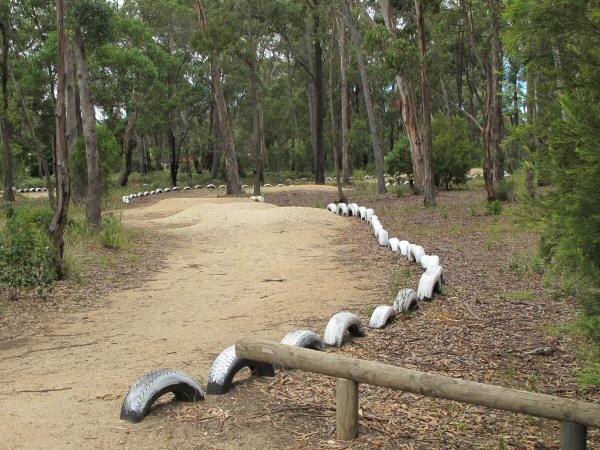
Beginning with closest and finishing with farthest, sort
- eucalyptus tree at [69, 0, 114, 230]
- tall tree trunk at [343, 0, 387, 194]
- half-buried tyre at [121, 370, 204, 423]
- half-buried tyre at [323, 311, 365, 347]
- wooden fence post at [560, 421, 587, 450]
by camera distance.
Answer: wooden fence post at [560, 421, 587, 450]
half-buried tyre at [121, 370, 204, 423]
half-buried tyre at [323, 311, 365, 347]
eucalyptus tree at [69, 0, 114, 230]
tall tree trunk at [343, 0, 387, 194]

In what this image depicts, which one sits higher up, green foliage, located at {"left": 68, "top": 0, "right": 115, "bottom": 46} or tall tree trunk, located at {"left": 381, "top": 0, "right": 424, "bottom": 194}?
green foliage, located at {"left": 68, "top": 0, "right": 115, "bottom": 46}

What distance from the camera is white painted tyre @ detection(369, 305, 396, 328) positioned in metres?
6.42

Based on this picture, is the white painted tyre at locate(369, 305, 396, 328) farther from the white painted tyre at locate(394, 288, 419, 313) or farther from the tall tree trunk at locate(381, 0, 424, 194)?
the tall tree trunk at locate(381, 0, 424, 194)

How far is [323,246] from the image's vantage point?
43.1ft

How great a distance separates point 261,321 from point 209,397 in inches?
93.6

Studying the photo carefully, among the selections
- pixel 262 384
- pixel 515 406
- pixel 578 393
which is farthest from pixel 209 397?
pixel 578 393

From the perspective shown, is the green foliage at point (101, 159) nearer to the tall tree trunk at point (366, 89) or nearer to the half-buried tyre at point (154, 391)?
the tall tree trunk at point (366, 89)

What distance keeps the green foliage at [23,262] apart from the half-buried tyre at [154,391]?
14.2ft

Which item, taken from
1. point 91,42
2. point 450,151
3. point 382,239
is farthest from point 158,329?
point 450,151

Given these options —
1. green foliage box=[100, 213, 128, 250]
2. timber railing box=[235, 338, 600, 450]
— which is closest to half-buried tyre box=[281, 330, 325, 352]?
Answer: timber railing box=[235, 338, 600, 450]

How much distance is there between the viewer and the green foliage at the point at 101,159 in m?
22.0

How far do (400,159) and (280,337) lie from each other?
2239 centimetres

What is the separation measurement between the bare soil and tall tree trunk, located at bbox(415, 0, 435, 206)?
603 centimetres

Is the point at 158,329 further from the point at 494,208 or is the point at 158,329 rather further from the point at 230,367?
the point at 494,208
